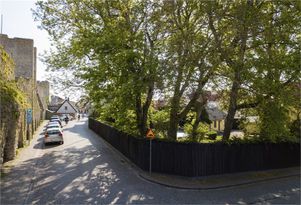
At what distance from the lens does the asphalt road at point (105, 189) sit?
10266mm

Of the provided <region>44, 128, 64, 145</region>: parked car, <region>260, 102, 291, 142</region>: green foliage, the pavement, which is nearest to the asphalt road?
the pavement

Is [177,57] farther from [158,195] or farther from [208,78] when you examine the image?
[158,195]

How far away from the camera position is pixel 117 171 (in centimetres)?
1445

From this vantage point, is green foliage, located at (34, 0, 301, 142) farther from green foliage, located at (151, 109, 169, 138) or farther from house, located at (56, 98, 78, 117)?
house, located at (56, 98, 78, 117)

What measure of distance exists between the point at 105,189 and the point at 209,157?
4954mm

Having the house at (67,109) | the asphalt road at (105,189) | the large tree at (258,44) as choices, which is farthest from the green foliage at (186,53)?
the house at (67,109)

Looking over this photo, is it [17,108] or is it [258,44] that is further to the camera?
[17,108]

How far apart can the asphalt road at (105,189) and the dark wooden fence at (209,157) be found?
127cm

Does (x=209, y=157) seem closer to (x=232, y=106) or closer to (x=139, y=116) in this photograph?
(x=232, y=106)

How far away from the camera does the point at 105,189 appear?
37.5 ft

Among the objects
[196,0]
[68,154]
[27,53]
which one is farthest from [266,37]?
[27,53]

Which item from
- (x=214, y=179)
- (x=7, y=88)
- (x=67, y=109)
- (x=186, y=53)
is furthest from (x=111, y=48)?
(x=67, y=109)

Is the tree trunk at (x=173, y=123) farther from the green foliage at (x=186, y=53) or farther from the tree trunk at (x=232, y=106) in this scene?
the tree trunk at (x=232, y=106)

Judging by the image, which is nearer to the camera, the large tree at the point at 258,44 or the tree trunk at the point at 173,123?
the large tree at the point at 258,44
